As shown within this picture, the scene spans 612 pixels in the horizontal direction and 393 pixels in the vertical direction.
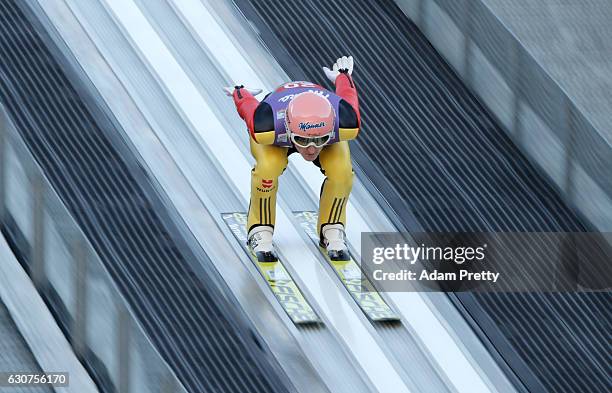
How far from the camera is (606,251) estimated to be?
12.7 metres

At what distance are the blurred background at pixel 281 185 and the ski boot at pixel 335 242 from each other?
0.47 feet

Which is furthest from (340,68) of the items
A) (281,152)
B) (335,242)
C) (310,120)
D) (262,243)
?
(262,243)

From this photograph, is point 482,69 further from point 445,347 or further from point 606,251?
point 445,347

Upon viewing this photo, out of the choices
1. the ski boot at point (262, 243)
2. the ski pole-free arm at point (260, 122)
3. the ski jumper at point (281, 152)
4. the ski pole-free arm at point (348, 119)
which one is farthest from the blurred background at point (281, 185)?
the ski pole-free arm at point (348, 119)

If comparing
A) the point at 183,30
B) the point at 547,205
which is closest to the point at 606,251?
the point at 547,205

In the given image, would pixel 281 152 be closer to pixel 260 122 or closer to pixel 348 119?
pixel 260 122

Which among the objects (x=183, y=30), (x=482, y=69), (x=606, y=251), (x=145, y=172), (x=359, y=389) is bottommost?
(x=359, y=389)

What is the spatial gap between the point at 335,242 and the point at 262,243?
55cm

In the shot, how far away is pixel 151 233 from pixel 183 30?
10.4 feet

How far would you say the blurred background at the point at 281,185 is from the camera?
11.1 meters

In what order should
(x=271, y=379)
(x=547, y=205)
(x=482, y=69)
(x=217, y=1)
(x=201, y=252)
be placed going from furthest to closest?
1. (x=217, y=1)
2. (x=482, y=69)
3. (x=547, y=205)
4. (x=201, y=252)
5. (x=271, y=379)

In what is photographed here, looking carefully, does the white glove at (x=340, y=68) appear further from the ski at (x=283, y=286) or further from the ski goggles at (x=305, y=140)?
the ski at (x=283, y=286)

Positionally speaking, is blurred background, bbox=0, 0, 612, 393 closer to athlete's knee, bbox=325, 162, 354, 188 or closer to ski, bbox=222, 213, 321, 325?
ski, bbox=222, 213, 321, 325

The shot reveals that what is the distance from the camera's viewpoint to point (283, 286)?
39.5ft
